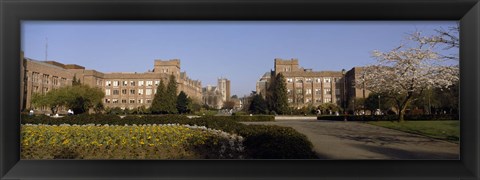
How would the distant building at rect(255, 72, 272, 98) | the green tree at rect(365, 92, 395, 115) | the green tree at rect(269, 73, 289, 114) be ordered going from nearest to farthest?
1. the distant building at rect(255, 72, 272, 98)
2. the green tree at rect(365, 92, 395, 115)
3. the green tree at rect(269, 73, 289, 114)

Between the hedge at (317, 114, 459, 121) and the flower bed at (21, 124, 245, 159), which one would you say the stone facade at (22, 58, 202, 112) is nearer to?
the flower bed at (21, 124, 245, 159)

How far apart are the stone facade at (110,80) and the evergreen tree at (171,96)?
27 centimetres

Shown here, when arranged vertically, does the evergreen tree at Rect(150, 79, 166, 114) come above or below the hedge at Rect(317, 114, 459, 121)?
above

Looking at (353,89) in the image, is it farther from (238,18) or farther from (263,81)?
(238,18)

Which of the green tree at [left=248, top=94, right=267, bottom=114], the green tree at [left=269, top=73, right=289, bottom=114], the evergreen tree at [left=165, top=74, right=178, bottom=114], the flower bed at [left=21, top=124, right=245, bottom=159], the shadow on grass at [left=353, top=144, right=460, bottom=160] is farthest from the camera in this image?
the green tree at [left=248, top=94, right=267, bottom=114]

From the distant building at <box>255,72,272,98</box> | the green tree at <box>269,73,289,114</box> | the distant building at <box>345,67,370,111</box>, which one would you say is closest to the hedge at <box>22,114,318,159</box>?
the distant building at <box>255,72,272,98</box>

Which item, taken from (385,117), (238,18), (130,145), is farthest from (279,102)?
Answer: (238,18)

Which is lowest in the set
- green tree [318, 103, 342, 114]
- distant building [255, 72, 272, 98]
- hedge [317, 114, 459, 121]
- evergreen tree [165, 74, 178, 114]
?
hedge [317, 114, 459, 121]

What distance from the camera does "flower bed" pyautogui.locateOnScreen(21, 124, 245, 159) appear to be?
24.4 feet

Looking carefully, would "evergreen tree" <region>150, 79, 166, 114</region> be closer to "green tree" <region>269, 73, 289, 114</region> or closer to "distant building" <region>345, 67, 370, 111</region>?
"distant building" <region>345, 67, 370, 111</region>

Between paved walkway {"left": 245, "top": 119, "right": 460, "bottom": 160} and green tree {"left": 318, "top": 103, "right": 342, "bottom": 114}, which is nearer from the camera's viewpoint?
paved walkway {"left": 245, "top": 119, "right": 460, "bottom": 160}

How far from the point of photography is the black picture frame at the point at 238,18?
469 centimetres

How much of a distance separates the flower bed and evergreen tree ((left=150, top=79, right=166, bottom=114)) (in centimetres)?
385

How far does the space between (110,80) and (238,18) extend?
6.66 meters
